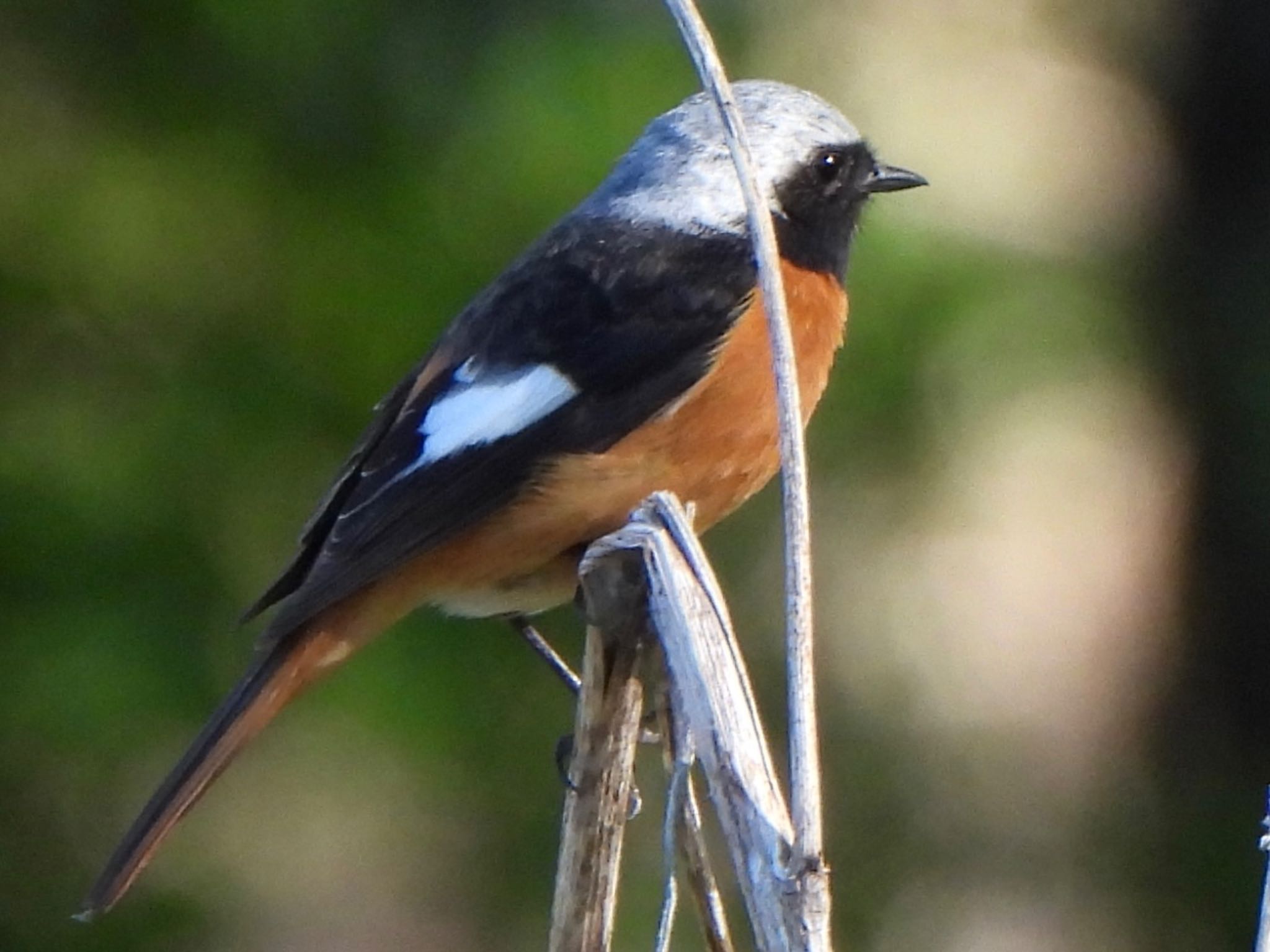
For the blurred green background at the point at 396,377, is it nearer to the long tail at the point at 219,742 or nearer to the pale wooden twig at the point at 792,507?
the long tail at the point at 219,742

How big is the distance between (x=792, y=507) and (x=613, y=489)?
4.99 ft

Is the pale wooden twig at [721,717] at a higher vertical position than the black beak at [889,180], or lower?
lower

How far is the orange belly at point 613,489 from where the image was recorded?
3.47 m

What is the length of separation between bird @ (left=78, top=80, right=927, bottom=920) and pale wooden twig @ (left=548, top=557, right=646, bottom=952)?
115cm

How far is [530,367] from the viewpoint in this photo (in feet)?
11.9

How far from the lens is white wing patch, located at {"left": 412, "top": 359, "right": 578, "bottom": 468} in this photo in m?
3.56

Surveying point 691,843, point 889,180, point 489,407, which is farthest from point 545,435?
point 691,843

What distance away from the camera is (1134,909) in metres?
5.74

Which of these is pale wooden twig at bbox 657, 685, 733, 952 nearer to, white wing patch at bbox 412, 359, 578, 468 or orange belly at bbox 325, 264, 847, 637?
orange belly at bbox 325, 264, 847, 637

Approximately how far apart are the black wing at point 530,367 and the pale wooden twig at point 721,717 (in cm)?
123

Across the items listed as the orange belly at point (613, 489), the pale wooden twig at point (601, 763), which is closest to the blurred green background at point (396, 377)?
the orange belly at point (613, 489)

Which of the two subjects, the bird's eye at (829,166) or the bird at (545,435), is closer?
the bird at (545,435)

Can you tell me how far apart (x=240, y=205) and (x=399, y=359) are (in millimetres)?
549

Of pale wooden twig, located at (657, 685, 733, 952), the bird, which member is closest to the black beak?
the bird
